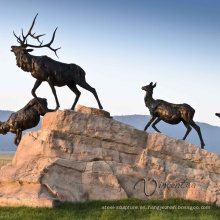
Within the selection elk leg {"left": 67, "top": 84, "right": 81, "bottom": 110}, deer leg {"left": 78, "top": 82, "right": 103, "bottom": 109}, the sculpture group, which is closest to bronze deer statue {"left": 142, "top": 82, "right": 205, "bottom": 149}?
the sculpture group

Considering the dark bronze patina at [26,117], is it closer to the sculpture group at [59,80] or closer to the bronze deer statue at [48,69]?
the sculpture group at [59,80]

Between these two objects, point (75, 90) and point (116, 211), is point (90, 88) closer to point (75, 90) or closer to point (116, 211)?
point (75, 90)

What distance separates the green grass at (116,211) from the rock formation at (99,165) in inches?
16.5

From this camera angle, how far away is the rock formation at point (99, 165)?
11.6m

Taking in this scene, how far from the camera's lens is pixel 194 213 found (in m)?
11.0

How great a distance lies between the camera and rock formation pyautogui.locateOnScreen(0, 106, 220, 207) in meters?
11.6

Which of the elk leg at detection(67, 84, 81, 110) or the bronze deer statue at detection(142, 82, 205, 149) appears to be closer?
the elk leg at detection(67, 84, 81, 110)

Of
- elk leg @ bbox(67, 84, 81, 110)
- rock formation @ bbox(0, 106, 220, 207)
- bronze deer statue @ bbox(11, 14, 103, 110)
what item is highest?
bronze deer statue @ bbox(11, 14, 103, 110)

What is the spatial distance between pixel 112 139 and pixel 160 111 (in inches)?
Answer: 153

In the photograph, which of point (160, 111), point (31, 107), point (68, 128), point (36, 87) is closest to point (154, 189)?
point (68, 128)

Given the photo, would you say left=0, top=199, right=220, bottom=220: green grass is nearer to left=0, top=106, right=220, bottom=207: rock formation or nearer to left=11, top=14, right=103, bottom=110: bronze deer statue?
left=0, top=106, right=220, bottom=207: rock formation

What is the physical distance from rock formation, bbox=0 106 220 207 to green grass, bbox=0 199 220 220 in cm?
42

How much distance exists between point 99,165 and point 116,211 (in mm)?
1831

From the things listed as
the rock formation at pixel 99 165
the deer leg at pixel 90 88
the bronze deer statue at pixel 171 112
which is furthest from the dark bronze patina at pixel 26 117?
the bronze deer statue at pixel 171 112
